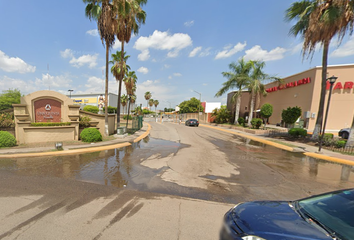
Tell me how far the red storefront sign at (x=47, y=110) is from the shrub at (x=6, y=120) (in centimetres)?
149

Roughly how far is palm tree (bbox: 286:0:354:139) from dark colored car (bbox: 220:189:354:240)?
13.4 meters

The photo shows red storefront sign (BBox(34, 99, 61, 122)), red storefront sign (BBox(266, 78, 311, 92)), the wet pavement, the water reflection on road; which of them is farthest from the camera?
red storefront sign (BBox(266, 78, 311, 92))

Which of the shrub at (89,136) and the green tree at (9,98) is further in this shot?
the green tree at (9,98)

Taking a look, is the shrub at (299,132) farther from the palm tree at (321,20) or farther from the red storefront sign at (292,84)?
the red storefront sign at (292,84)

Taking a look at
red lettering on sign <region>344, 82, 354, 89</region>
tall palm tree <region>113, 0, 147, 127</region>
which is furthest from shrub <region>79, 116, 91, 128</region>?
red lettering on sign <region>344, 82, 354, 89</region>

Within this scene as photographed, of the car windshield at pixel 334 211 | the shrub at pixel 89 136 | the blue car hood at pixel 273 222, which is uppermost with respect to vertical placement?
the car windshield at pixel 334 211

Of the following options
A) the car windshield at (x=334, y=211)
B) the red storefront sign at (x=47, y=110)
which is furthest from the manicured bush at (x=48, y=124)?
the car windshield at (x=334, y=211)

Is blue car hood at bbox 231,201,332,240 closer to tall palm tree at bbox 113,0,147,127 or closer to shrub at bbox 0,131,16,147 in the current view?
shrub at bbox 0,131,16,147

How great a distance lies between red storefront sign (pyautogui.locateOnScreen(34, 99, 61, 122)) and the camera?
10094 millimetres

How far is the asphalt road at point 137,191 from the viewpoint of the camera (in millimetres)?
2740

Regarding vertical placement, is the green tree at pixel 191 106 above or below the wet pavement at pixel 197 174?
above

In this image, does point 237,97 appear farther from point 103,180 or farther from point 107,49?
point 103,180

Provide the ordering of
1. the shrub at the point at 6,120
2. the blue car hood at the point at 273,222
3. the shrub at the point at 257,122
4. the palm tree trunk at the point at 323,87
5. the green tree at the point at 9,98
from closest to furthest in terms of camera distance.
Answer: the blue car hood at the point at 273,222
the shrub at the point at 6,120
the palm tree trunk at the point at 323,87
the shrub at the point at 257,122
the green tree at the point at 9,98

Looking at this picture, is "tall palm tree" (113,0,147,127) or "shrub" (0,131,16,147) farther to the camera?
"tall palm tree" (113,0,147,127)
